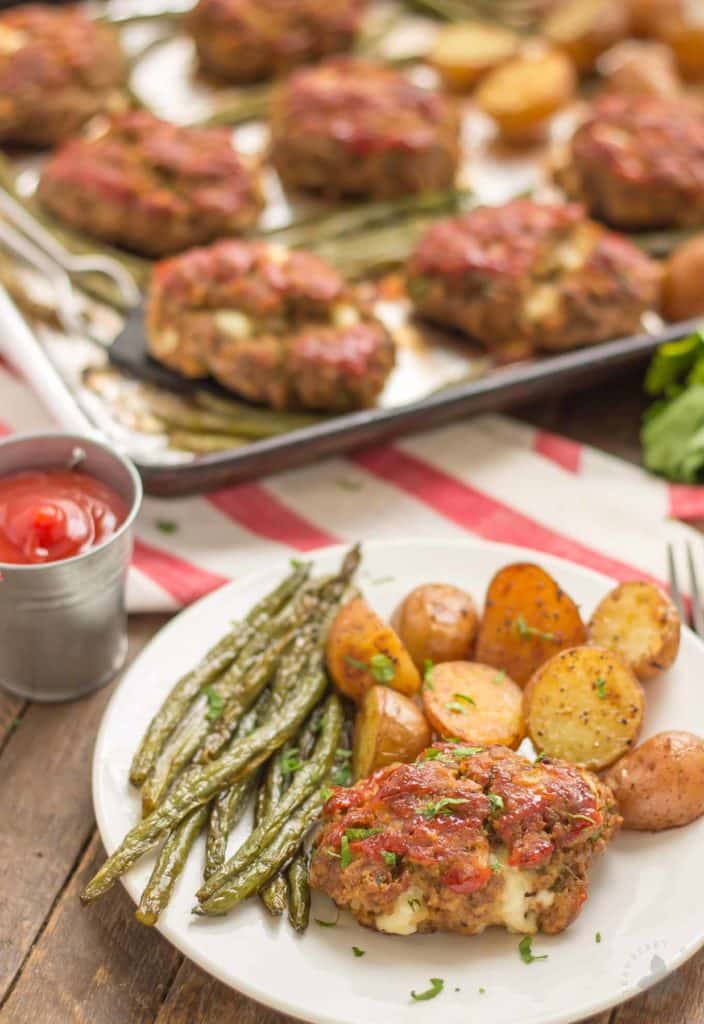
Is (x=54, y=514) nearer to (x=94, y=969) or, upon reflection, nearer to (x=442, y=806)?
(x=94, y=969)

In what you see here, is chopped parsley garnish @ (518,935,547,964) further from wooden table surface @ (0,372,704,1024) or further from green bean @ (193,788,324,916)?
green bean @ (193,788,324,916)

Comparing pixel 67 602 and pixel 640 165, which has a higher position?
pixel 67 602

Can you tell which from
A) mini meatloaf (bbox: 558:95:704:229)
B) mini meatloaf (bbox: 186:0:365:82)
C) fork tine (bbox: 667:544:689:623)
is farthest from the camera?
mini meatloaf (bbox: 186:0:365:82)

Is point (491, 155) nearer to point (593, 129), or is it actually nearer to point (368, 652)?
point (593, 129)

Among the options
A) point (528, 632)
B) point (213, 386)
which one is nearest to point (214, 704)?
point (528, 632)

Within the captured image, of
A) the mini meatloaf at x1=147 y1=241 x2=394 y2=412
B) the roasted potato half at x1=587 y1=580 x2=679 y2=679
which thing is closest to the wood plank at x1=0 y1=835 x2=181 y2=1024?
the roasted potato half at x1=587 y1=580 x2=679 y2=679

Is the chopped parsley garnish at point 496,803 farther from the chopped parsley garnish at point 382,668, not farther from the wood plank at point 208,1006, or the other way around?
the wood plank at point 208,1006
